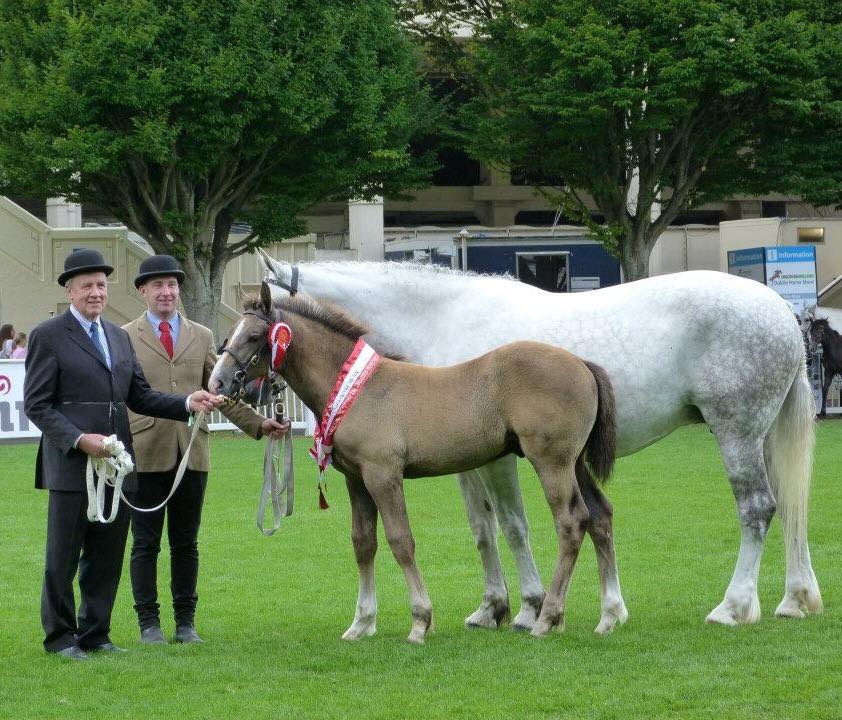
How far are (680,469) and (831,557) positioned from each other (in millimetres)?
6745

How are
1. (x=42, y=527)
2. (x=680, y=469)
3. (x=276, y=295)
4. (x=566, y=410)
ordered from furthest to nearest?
(x=680, y=469), (x=42, y=527), (x=276, y=295), (x=566, y=410)

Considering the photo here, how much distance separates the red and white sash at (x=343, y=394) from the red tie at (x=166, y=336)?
1.19 metres

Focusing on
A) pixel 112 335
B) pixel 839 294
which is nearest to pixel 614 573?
pixel 112 335

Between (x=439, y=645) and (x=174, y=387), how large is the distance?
2.18m

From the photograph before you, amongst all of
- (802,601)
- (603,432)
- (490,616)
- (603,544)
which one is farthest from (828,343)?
(603,432)

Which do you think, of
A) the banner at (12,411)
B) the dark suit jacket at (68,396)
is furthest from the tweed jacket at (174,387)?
the banner at (12,411)

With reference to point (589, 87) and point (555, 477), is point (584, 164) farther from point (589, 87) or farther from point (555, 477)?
point (555, 477)

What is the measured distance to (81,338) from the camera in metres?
7.26

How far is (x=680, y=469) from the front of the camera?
16.8 m

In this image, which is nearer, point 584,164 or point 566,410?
point 566,410

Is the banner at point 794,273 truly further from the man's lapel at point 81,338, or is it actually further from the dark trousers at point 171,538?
the man's lapel at point 81,338

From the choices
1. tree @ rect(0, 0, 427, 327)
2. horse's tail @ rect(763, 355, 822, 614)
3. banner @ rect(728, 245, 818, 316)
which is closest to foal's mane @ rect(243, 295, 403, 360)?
horse's tail @ rect(763, 355, 822, 614)

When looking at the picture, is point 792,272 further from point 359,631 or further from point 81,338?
point 81,338

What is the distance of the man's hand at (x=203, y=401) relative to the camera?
723 centimetres
